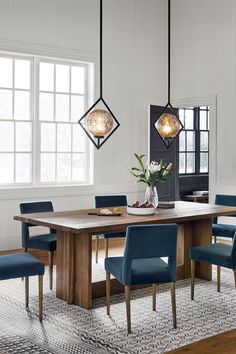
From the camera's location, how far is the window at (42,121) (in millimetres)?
7207

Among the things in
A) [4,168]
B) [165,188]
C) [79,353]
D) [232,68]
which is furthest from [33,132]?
[79,353]

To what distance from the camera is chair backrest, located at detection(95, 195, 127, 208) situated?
629 centimetres

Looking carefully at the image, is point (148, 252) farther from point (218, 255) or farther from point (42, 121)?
point (42, 121)

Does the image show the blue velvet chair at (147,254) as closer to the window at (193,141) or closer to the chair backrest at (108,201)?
the chair backrest at (108,201)

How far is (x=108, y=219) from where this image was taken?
4801 millimetres

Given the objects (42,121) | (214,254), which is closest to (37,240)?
(214,254)

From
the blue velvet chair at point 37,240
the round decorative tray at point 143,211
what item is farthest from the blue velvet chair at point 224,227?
the blue velvet chair at point 37,240

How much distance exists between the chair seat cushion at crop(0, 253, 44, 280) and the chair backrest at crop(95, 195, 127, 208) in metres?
2.12

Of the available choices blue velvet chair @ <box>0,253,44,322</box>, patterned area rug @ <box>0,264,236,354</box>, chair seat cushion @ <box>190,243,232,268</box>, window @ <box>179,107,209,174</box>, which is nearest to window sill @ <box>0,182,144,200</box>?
patterned area rug @ <box>0,264,236,354</box>

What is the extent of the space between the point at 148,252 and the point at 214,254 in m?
0.97

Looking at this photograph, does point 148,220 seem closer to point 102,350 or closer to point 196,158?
point 102,350

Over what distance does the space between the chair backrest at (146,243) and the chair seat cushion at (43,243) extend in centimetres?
140

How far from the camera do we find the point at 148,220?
477 cm

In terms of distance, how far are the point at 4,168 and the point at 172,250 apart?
3.78m
